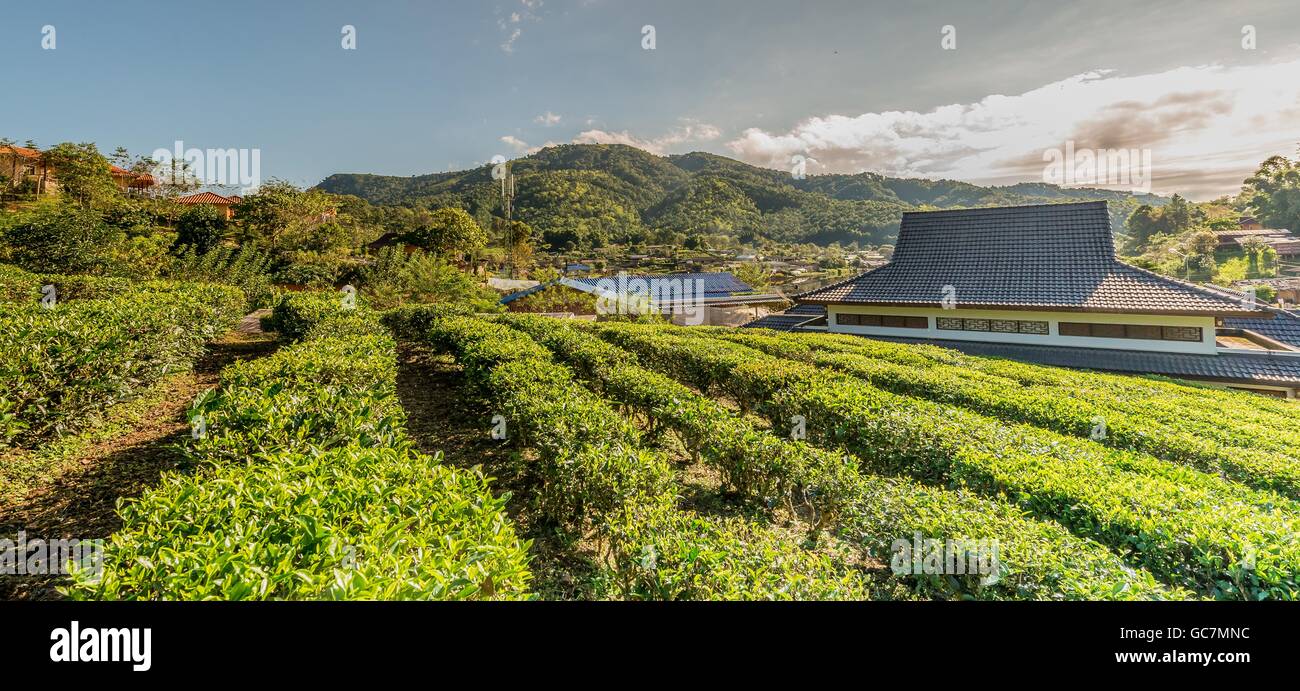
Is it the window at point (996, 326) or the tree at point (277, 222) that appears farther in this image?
the tree at point (277, 222)

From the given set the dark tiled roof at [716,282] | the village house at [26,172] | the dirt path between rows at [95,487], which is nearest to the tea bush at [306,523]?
A: the dirt path between rows at [95,487]

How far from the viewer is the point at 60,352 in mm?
5172

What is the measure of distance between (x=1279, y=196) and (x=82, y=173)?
9780 centimetres

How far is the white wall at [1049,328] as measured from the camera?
11.2m

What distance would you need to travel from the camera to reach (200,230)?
1016 inches

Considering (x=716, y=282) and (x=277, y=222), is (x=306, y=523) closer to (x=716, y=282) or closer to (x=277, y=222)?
(x=277, y=222)

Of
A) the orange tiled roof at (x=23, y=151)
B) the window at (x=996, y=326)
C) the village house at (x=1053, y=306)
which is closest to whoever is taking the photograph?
the village house at (x=1053, y=306)

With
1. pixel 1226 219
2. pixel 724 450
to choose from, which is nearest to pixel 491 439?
pixel 724 450

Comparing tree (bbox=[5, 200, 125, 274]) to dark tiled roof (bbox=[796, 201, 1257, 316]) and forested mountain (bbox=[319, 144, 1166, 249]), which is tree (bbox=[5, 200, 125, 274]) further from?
forested mountain (bbox=[319, 144, 1166, 249])

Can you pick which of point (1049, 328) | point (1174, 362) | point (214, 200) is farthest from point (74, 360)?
point (214, 200)

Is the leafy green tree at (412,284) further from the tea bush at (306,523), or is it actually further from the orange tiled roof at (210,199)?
the tea bush at (306,523)

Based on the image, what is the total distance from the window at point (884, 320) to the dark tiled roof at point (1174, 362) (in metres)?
2.01
